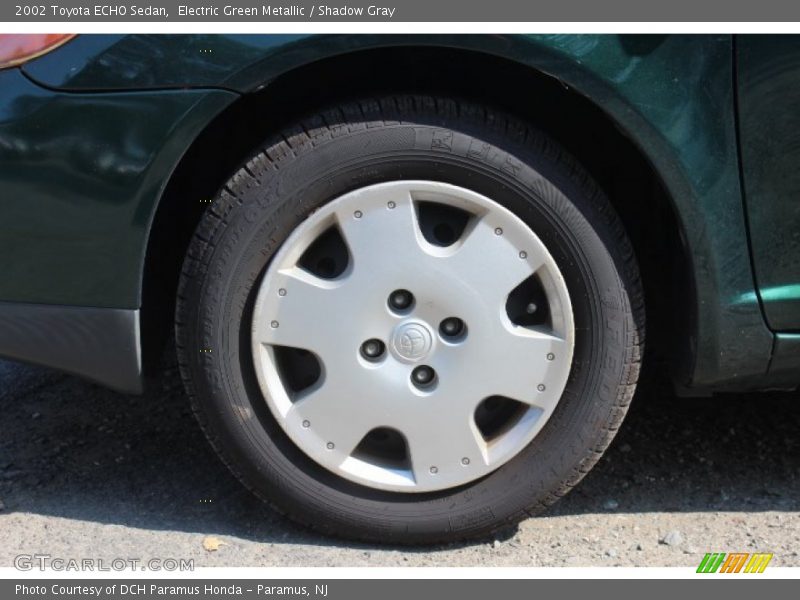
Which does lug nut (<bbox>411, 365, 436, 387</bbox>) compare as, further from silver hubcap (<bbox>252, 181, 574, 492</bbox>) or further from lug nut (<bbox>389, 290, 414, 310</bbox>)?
lug nut (<bbox>389, 290, 414, 310</bbox>)

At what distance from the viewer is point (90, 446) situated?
3.02 m

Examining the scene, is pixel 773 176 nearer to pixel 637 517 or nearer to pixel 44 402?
pixel 637 517

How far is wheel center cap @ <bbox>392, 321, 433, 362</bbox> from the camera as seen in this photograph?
2307 mm

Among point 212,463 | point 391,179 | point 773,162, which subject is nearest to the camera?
point 773,162

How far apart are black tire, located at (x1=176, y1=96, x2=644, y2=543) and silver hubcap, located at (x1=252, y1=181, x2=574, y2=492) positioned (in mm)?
47

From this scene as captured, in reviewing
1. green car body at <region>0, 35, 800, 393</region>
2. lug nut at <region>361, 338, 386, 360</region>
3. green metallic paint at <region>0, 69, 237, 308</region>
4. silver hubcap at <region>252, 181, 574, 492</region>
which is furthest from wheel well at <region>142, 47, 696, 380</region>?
lug nut at <region>361, 338, 386, 360</region>

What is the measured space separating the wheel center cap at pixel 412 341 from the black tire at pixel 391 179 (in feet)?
1.08

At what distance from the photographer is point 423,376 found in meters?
2.36

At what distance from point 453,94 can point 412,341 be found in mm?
559

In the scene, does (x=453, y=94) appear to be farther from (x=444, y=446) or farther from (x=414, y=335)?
(x=444, y=446)

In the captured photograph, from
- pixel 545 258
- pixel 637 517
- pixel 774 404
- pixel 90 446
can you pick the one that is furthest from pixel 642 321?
pixel 90 446

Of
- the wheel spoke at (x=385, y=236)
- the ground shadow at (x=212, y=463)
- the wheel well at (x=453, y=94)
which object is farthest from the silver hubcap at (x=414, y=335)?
the ground shadow at (x=212, y=463)

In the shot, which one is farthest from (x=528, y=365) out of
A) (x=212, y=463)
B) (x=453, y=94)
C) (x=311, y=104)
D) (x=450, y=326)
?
(x=212, y=463)

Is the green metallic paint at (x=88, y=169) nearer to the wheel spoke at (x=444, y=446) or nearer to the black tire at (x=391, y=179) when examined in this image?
the black tire at (x=391, y=179)
